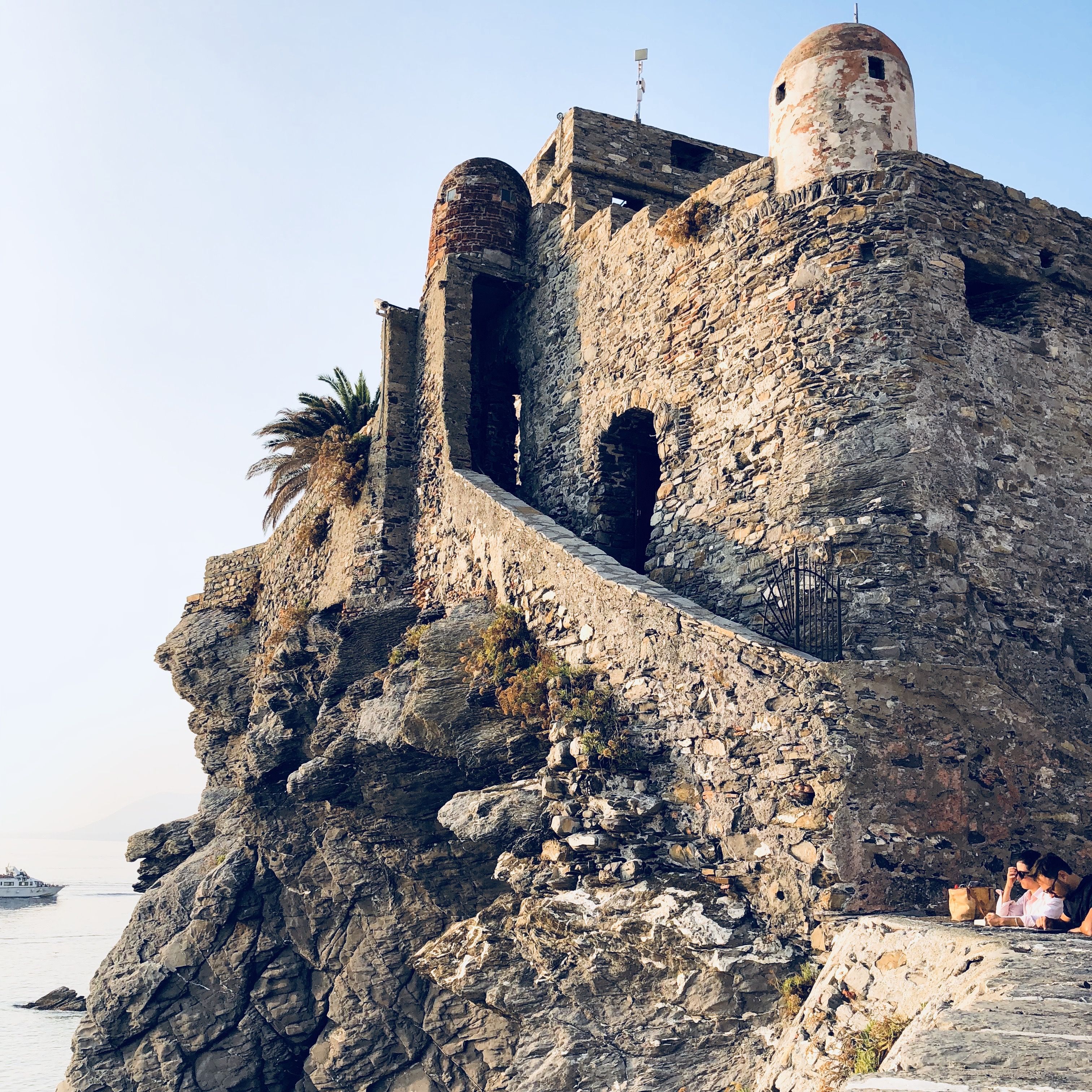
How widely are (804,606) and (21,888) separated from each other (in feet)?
228

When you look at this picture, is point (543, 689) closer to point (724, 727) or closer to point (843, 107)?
point (724, 727)

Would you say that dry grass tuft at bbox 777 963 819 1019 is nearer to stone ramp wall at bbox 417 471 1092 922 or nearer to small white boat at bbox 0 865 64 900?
stone ramp wall at bbox 417 471 1092 922

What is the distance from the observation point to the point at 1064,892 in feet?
20.7

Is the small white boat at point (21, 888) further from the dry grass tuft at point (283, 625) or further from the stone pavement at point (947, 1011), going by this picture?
the stone pavement at point (947, 1011)

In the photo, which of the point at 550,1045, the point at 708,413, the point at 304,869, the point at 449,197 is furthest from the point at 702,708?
the point at 449,197

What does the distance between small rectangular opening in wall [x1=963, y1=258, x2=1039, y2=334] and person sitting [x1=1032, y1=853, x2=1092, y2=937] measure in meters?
5.72

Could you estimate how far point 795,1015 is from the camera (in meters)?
6.88

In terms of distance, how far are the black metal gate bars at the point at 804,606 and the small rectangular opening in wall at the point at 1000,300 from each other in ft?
10.2

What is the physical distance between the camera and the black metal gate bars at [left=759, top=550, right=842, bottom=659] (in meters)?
8.94

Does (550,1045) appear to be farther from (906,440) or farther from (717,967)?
(906,440)

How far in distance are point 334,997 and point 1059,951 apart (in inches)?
337

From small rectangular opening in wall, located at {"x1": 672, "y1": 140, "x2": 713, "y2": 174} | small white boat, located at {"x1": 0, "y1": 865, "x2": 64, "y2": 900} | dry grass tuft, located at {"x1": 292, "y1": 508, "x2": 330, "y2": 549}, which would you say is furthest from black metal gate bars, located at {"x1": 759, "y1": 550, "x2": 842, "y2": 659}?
small white boat, located at {"x1": 0, "y1": 865, "x2": 64, "y2": 900}

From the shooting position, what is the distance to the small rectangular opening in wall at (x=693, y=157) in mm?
16250

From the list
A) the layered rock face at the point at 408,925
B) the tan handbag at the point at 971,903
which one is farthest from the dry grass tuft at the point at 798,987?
the tan handbag at the point at 971,903
